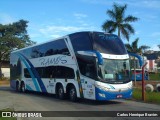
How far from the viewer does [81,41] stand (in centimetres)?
2062

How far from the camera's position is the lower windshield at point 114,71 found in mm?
19125

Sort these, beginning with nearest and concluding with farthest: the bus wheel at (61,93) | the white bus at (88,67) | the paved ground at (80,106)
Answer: the paved ground at (80,106) < the white bus at (88,67) < the bus wheel at (61,93)

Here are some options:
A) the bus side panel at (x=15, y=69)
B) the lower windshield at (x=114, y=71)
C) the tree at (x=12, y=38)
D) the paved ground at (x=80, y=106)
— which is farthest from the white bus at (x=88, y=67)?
the tree at (x=12, y=38)

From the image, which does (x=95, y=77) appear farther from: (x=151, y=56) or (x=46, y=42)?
(x=151, y=56)

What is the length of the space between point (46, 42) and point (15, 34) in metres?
45.2

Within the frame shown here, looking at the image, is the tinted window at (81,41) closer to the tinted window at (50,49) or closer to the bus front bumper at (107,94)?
the tinted window at (50,49)

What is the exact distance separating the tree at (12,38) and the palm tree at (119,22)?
70.0 ft

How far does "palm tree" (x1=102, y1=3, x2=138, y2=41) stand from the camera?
49.8 m

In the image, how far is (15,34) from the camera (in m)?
69.9

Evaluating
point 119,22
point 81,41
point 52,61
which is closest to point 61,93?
point 52,61

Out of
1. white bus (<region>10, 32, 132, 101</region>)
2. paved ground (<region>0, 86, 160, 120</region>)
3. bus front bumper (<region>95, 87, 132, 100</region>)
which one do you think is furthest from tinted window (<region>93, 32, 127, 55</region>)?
paved ground (<region>0, 86, 160, 120</region>)

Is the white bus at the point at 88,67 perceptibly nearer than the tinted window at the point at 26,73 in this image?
Yes

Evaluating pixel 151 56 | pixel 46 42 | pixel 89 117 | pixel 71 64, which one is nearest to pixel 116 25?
pixel 46 42

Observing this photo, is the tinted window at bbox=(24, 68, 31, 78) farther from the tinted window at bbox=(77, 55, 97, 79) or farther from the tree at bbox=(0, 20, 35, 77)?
the tree at bbox=(0, 20, 35, 77)
